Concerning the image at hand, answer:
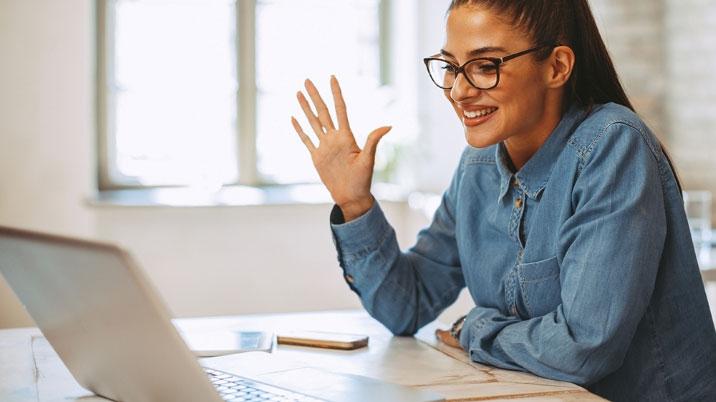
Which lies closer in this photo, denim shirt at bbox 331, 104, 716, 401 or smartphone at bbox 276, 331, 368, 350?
denim shirt at bbox 331, 104, 716, 401

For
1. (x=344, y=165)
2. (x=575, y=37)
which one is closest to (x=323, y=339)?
(x=344, y=165)

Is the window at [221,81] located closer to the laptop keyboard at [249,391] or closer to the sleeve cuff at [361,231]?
the sleeve cuff at [361,231]

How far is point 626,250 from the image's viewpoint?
1352mm

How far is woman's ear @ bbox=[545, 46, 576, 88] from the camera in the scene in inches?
60.4

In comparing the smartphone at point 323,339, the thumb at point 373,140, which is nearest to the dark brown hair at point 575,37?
the thumb at point 373,140

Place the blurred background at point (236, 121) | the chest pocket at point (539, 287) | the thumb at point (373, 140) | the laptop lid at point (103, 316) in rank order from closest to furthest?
the laptop lid at point (103, 316) < the chest pocket at point (539, 287) < the thumb at point (373, 140) < the blurred background at point (236, 121)

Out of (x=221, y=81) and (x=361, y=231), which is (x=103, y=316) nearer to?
(x=361, y=231)

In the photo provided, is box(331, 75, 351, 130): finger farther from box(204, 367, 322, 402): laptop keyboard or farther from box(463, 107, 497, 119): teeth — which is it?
box(204, 367, 322, 402): laptop keyboard

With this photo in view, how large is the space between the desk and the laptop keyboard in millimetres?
115

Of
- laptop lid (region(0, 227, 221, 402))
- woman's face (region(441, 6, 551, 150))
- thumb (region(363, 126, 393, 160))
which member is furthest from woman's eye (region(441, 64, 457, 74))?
laptop lid (region(0, 227, 221, 402))

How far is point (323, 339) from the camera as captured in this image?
1.57m

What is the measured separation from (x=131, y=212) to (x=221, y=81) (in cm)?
85

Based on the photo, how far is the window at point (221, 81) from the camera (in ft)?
15.1

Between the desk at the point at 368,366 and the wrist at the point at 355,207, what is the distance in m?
0.20
